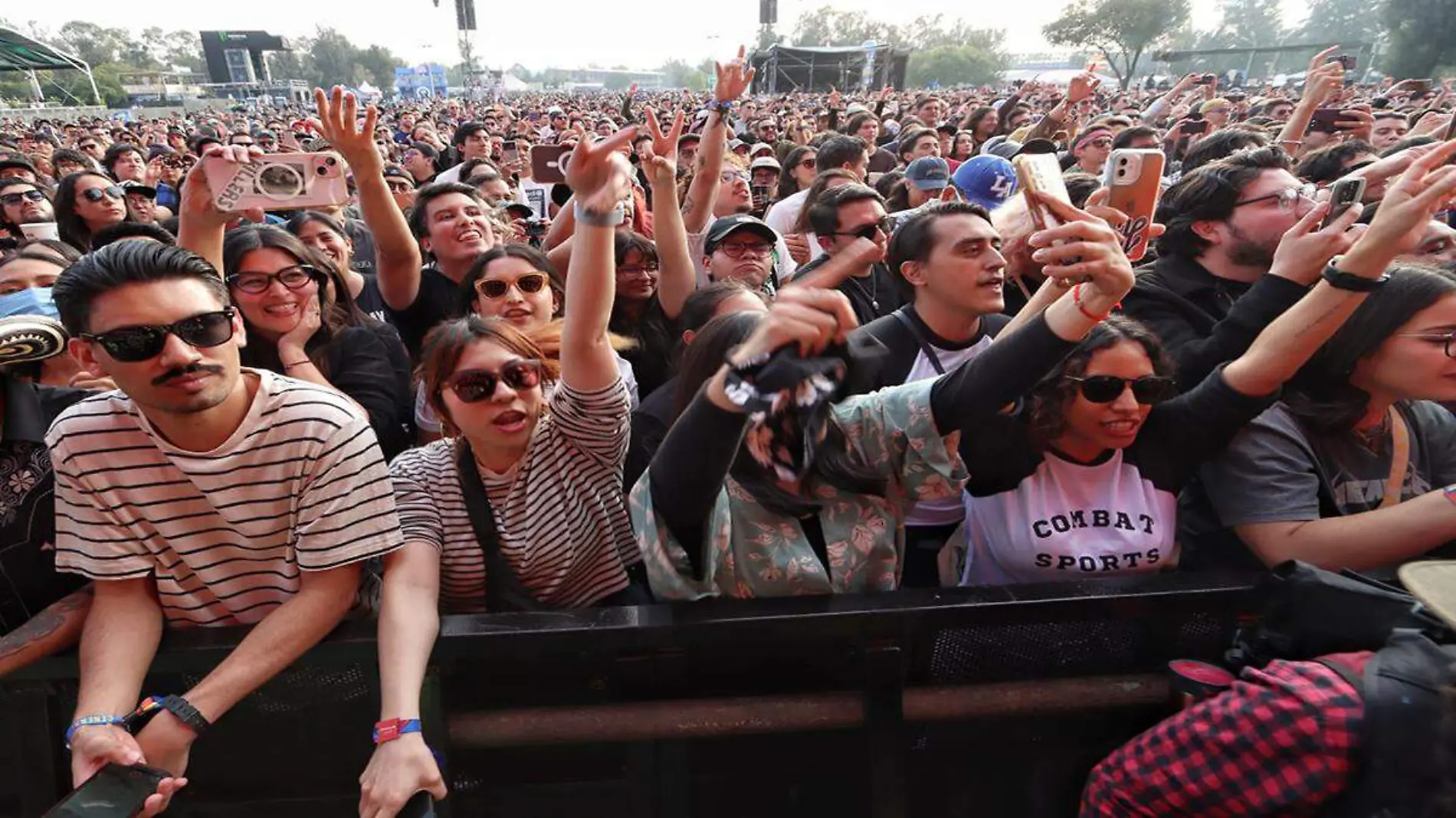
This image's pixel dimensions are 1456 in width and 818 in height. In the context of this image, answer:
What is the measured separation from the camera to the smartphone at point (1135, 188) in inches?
71.1

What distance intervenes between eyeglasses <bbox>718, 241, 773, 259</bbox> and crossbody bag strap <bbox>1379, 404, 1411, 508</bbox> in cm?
226

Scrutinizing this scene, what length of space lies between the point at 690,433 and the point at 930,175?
4.03 meters

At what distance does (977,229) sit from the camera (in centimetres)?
241

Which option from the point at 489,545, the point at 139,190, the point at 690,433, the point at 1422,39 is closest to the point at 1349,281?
the point at 690,433

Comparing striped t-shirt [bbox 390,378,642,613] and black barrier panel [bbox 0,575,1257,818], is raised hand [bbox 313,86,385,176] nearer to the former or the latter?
striped t-shirt [bbox 390,378,642,613]

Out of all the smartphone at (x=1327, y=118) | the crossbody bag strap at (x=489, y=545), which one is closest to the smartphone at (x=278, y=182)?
the crossbody bag strap at (x=489, y=545)

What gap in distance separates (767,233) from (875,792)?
2443 millimetres

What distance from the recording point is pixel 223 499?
5.22ft

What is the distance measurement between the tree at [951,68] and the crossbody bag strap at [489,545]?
69.5 metres

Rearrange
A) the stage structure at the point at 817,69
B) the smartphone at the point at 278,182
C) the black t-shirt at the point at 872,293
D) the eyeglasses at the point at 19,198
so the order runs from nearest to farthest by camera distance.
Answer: the smartphone at the point at 278,182 < the black t-shirt at the point at 872,293 < the eyeglasses at the point at 19,198 < the stage structure at the point at 817,69

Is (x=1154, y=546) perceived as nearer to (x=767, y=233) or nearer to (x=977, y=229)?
(x=977, y=229)

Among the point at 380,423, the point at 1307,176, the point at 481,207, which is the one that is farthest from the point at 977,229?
the point at 1307,176

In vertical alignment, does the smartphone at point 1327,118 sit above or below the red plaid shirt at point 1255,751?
above

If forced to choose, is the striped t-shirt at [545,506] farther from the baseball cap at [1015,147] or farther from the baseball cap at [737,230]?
the baseball cap at [1015,147]
